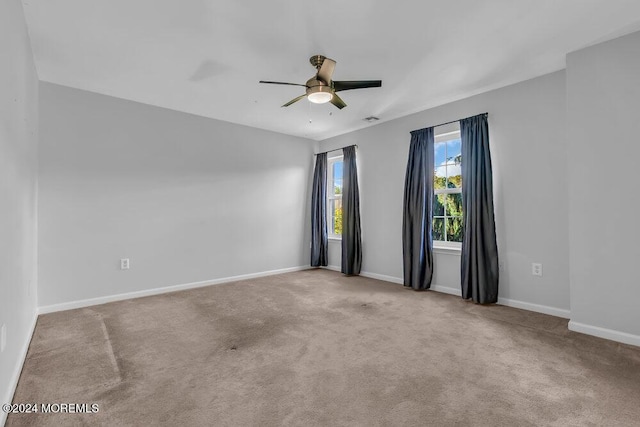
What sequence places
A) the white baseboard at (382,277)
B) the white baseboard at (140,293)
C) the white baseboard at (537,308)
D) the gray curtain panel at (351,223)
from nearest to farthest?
the white baseboard at (537,308), the white baseboard at (140,293), the white baseboard at (382,277), the gray curtain panel at (351,223)

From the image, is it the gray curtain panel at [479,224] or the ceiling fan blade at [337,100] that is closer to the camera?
the ceiling fan blade at [337,100]

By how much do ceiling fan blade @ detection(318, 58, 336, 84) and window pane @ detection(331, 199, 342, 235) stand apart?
3.42 m

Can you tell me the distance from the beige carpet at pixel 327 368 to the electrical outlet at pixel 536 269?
442mm

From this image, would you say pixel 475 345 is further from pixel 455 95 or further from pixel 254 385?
pixel 455 95

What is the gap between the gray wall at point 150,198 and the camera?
11.5 feet

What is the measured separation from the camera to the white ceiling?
7.45 ft

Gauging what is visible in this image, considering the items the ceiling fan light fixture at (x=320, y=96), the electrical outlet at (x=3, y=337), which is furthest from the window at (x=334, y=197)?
the electrical outlet at (x=3, y=337)

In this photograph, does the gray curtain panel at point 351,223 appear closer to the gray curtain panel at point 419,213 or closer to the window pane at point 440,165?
the gray curtain panel at point 419,213

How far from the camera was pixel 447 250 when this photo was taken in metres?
4.17

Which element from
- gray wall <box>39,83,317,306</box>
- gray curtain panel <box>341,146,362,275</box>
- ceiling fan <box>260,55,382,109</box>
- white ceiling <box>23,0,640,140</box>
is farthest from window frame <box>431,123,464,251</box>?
gray wall <box>39,83,317,306</box>

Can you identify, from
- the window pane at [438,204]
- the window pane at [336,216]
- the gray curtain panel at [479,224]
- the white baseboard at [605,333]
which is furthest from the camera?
the window pane at [336,216]

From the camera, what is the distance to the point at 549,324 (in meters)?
2.94

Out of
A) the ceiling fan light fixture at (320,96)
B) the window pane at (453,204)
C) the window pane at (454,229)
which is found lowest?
the window pane at (454,229)

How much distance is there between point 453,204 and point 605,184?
5.66 ft
